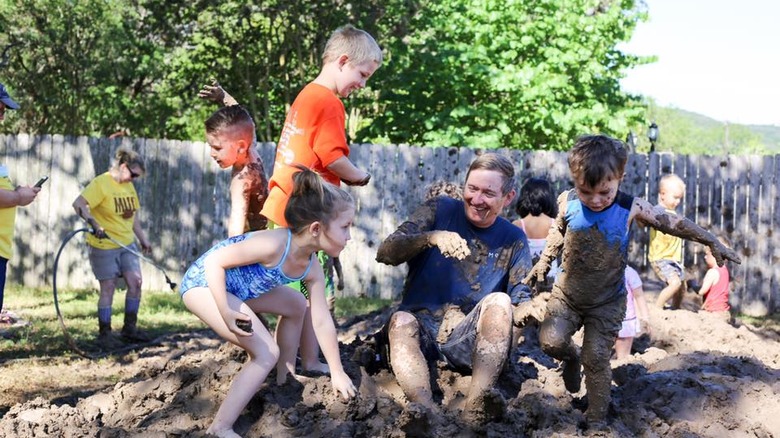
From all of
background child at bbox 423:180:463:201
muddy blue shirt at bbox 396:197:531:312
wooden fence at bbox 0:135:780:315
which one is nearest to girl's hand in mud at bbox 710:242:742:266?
muddy blue shirt at bbox 396:197:531:312

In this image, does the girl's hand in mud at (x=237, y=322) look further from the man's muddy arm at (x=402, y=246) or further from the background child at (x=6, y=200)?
the background child at (x=6, y=200)

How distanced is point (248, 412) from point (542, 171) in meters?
9.37

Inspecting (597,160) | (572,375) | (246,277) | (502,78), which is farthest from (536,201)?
(502,78)

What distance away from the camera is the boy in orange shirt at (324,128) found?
17.0ft

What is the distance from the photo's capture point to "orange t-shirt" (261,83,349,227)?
5.20 metres

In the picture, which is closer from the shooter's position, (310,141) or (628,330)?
(310,141)

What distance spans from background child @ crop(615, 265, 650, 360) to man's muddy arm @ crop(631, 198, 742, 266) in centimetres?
230

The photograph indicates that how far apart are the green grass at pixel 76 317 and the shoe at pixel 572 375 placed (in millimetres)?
4789

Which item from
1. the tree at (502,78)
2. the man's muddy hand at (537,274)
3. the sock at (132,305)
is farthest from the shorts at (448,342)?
the tree at (502,78)

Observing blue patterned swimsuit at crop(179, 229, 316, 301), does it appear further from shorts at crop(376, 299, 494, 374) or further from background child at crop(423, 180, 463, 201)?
background child at crop(423, 180, 463, 201)

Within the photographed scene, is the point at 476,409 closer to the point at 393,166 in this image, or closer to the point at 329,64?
the point at 329,64

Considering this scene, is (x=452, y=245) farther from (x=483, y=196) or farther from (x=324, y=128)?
(x=324, y=128)

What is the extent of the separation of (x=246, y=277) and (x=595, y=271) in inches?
69.2

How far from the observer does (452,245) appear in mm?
4500
